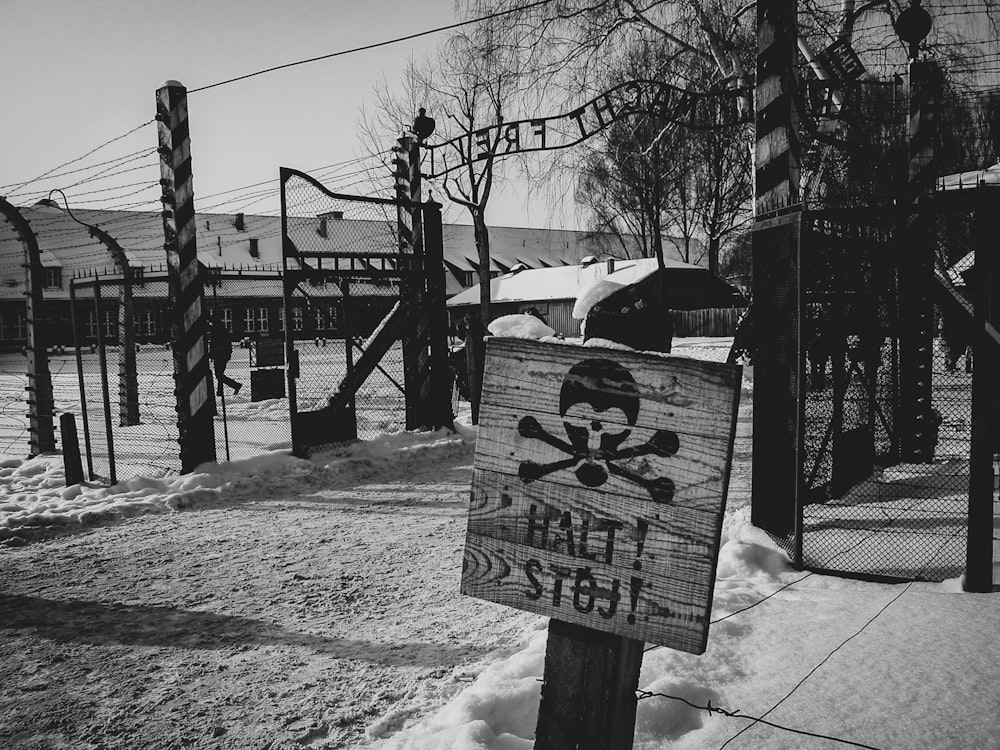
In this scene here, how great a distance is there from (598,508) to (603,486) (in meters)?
0.05

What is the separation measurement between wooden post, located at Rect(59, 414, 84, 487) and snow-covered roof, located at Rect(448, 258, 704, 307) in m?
31.0

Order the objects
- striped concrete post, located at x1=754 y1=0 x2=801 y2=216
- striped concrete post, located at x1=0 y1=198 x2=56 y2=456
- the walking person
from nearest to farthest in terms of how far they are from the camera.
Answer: striped concrete post, located at x1=754 y1=0 x2=801 y2=216
the walking person
striped concrete post, located at x1=0 y1=198 x2=56 y2=456

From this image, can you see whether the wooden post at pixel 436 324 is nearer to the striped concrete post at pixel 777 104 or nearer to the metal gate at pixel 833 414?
the metal gate at pixel 833 414

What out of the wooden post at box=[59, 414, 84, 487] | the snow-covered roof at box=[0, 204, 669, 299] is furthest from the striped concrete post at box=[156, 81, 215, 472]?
the snow-covered roof at box=[0, 204, 669, 299]

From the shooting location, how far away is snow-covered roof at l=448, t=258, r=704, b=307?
37812 mm

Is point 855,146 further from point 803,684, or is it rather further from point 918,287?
point 803,684

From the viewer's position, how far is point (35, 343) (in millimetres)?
8781

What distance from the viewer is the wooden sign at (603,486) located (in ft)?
5.05

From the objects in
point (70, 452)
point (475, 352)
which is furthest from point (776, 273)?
point (70, 452)

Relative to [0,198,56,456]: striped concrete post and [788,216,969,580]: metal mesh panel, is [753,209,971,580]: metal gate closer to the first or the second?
[788,216,969,580]: metal mesh panel

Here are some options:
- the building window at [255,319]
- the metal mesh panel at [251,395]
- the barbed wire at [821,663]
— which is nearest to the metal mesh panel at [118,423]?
the metal mesh panel at [251,395]

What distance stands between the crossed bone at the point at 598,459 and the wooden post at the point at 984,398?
9.57 feet

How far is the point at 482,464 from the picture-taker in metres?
1.72

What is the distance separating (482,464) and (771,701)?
1801 millimetres
